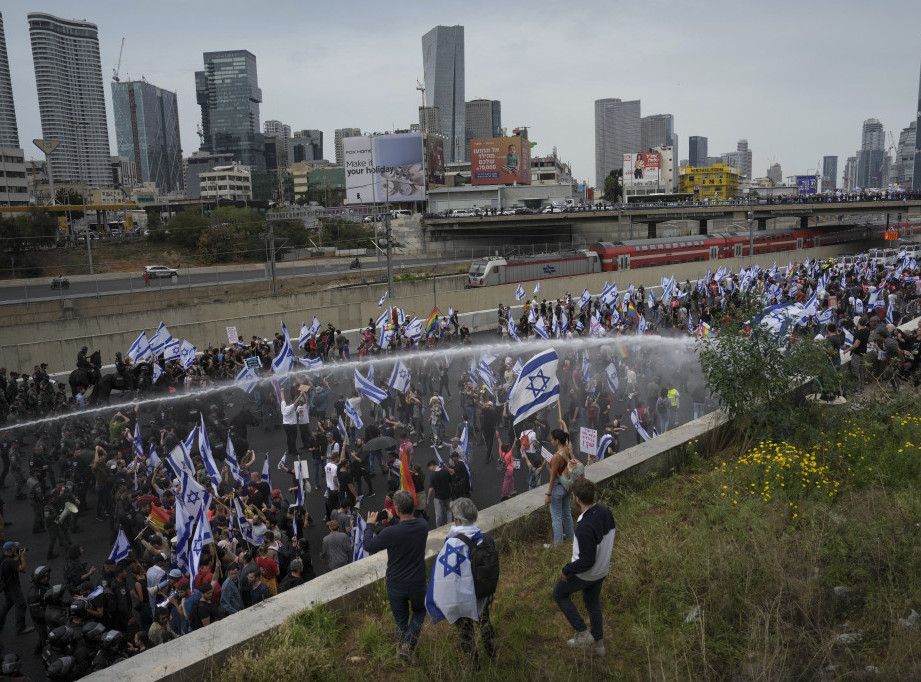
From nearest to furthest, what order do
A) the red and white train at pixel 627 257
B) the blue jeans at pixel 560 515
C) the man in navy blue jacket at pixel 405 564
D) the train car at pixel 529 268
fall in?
the man in navy blue jacket at pixel 405 564, the blue jeans at pixel 560 515, the train car at pixel 529 268, the red and white train at pixel 627 257

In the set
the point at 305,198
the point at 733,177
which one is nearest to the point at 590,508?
the point at 305,198

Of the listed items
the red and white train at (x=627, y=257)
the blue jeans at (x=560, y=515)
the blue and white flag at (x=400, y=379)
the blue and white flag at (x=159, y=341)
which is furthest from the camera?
the red and white train at (x=627, y=257)

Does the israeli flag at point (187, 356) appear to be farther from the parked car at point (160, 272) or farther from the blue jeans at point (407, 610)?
the parked car at point (160, 272)

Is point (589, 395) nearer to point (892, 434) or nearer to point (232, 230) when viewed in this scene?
point (892, 434)

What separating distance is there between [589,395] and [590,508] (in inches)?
394

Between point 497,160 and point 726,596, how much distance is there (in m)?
115

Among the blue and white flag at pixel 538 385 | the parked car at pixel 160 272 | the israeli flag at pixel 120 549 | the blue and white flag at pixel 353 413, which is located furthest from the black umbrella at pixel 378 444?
the parked car at pixel 160 272

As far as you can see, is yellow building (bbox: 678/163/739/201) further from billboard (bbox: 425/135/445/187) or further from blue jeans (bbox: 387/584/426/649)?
blue jeans (bbox: 387/584/426/649)

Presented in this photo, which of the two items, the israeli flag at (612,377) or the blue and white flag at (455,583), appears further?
the israeli flag at (612,377)

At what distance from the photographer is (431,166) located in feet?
459

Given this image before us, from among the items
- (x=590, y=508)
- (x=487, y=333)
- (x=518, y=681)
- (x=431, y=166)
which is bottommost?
(x=487, y=333)

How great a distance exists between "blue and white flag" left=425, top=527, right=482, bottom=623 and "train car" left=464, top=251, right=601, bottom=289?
109 ft

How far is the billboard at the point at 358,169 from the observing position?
110 metres

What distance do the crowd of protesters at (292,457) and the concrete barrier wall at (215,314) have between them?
3.62 m
